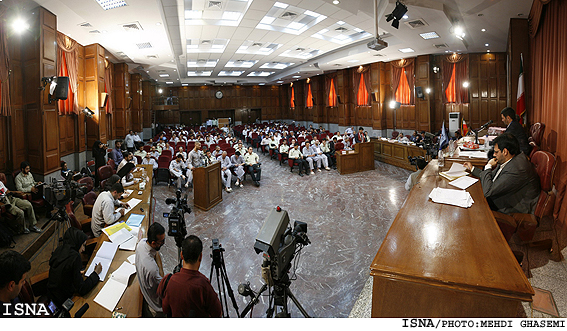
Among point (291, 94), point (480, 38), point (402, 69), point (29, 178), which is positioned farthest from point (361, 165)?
point (291, 94)

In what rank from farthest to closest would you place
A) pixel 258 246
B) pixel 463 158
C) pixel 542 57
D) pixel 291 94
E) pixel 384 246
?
pixel 291 94 < pixel 542 57 < pixel 463 158 < pixel 258 246 < pixel 384 246

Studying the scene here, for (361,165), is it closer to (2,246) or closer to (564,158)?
(564,158)

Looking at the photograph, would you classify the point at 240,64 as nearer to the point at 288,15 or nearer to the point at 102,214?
the point at 288,15

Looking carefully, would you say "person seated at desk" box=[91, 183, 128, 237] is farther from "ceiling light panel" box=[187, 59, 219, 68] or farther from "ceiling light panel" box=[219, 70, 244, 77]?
"ceiling light panel" box=[219, 70, 244, 77]

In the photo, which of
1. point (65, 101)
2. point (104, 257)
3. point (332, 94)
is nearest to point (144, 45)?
point (65, 101)

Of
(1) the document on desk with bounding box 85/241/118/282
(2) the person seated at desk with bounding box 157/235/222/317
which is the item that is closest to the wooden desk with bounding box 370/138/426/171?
(1) the document on desk with bounding box 85/241/118/282

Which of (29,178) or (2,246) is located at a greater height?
(29,178)

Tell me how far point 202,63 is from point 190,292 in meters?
15.6

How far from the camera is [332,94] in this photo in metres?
18.1

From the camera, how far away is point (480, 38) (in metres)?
8.90

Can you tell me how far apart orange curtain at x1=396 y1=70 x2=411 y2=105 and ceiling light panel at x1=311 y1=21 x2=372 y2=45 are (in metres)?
3.36

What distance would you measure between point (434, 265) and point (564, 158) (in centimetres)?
351

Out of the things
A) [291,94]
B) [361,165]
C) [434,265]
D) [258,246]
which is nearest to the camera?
[434,265]

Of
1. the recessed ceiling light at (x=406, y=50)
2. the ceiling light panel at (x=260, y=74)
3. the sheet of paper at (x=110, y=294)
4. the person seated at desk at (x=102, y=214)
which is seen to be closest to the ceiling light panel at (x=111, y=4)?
the person seated at desk at (x=102, y=214)
